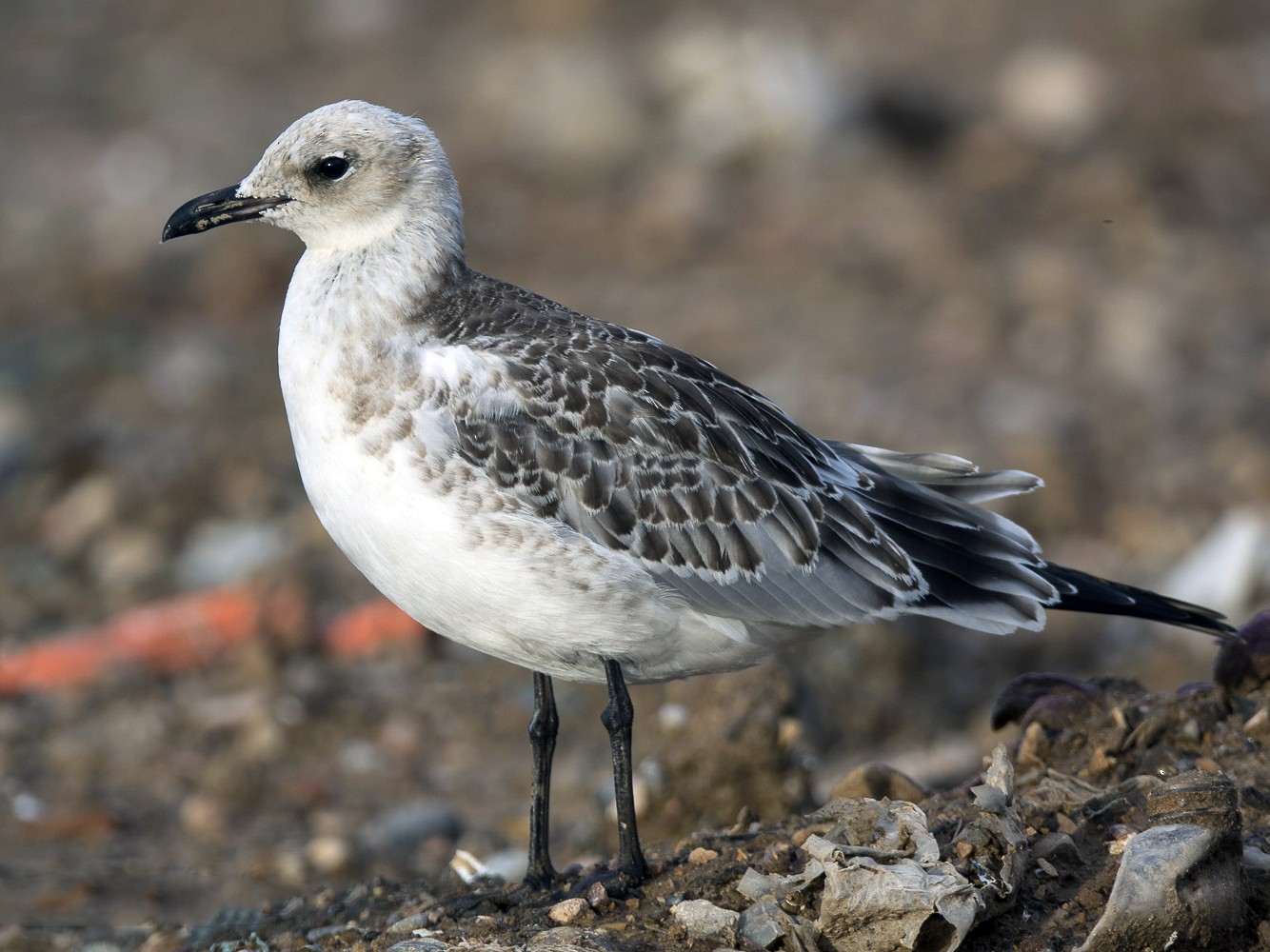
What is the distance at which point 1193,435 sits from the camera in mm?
11953

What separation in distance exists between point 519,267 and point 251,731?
6.41 m

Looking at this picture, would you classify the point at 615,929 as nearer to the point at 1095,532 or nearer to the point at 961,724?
the point at 961,724

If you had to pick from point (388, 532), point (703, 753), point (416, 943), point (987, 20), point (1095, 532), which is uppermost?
point (987, 20)

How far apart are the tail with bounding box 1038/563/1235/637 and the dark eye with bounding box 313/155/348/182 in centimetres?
314

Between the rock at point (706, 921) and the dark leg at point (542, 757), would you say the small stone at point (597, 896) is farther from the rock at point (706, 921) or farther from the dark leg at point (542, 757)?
the dark leg at point (542, 757)

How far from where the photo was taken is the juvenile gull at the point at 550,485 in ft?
18.3

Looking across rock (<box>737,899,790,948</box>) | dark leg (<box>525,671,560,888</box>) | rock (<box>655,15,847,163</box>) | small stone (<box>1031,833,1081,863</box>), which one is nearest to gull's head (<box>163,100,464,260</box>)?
dark leg (<box>525,671,560,888</box>)

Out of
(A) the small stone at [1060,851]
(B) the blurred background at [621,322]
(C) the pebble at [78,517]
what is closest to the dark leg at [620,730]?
(B) the blurred background at [621,322]

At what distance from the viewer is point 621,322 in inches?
517

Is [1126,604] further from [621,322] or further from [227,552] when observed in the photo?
[621,322]

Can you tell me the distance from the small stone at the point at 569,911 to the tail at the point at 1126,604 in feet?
7.22

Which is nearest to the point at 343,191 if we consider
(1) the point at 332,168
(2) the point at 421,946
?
(1) the point at 332,168

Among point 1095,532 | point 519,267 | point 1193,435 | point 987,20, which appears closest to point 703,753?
point 1095,532

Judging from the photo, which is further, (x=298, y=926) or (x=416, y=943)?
(x=298, y=926)
